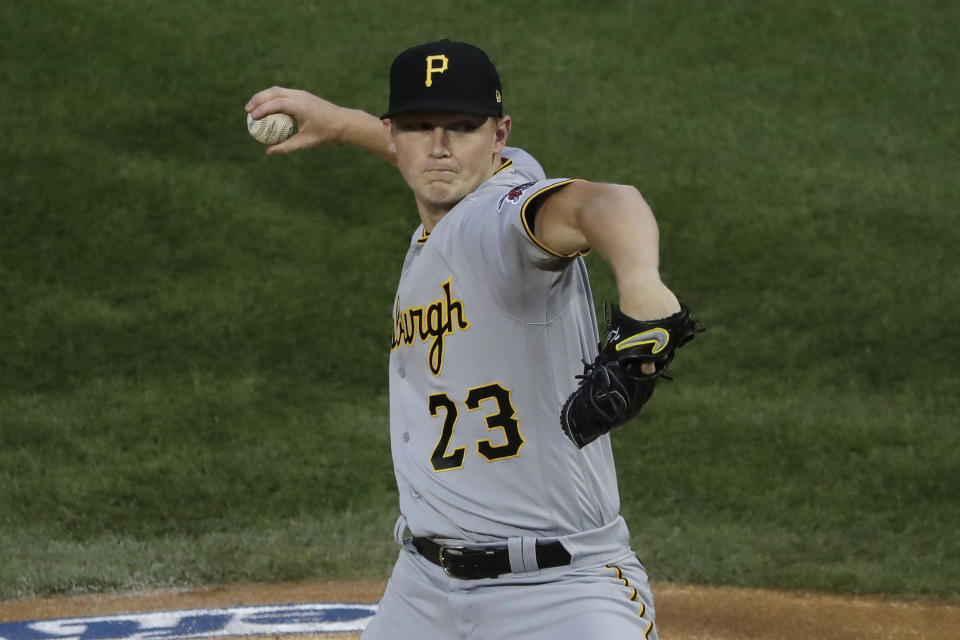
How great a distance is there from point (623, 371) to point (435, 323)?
977 millimetres

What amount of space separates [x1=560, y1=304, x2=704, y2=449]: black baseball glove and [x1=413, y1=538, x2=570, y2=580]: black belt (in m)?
0.76

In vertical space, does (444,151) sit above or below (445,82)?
below

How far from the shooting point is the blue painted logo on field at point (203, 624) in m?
6.13

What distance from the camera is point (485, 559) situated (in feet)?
10.9

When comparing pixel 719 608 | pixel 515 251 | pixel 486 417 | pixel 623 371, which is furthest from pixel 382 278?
pixel 623 371

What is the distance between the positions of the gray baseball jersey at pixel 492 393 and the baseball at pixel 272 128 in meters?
1.08

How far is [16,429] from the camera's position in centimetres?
965

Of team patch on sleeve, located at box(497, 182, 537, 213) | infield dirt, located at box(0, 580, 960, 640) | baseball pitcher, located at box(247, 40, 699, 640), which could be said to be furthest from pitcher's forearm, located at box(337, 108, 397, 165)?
infield dirt, located at box(0, 580, 960, 640)

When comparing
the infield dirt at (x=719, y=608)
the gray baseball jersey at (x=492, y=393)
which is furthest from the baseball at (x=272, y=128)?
the infield dirt at (x=719, y=608)

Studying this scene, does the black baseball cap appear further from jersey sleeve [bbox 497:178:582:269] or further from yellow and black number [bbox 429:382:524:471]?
yellow and black number [bbox 429:382:524:471]

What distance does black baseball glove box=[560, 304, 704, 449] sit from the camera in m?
2.44

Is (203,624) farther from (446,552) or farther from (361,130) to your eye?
(446,552)

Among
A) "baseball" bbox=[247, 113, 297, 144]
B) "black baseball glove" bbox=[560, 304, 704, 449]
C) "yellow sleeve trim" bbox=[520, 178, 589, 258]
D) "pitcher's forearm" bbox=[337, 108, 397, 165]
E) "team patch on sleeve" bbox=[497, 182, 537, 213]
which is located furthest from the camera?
"baseball" bbox=[247, 113, 297, 144]

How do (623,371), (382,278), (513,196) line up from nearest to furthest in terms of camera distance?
(623,371) → (513,196) → (382,278)
